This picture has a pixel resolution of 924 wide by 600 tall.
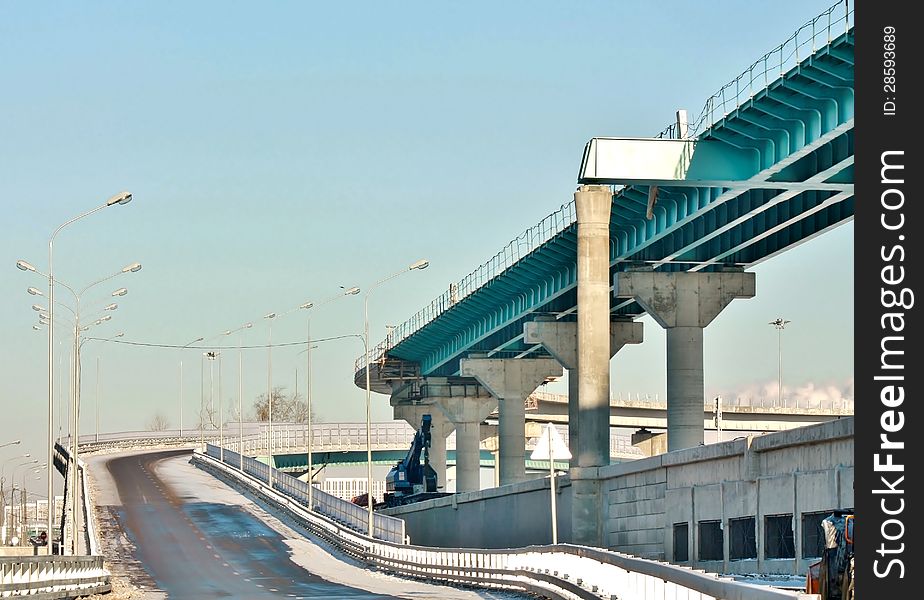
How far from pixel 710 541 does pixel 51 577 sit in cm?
1882

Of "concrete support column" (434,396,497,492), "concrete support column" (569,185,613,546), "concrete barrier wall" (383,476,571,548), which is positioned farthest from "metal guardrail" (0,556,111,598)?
"concrete support column" (434,396,497,492)

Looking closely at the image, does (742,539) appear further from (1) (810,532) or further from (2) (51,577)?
(2) (51,577)

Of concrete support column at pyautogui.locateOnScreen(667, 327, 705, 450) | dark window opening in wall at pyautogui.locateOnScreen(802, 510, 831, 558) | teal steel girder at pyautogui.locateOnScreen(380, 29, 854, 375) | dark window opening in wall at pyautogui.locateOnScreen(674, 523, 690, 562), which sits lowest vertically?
dark window opening in wall at pyautogui.locateOnScreen(674, 523, 690, 562)

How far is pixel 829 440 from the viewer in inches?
1484

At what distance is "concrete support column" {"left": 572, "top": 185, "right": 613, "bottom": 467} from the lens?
59.8 m

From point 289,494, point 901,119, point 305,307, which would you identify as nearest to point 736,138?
point 901,119

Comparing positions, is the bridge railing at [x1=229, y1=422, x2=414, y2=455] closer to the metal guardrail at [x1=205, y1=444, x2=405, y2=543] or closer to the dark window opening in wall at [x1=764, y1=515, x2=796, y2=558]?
the metal guardrail at [x1=205, y1=444, x2=405, y2=543]

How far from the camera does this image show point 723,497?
45.2m

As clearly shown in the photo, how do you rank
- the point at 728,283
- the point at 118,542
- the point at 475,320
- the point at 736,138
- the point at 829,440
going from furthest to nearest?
the point at 475,320, the point at 118,542, the point at 728,283, the point at 736,138, the point at 829,440

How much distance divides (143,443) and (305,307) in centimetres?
10321

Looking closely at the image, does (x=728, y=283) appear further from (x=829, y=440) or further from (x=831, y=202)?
(x=829, y=440)

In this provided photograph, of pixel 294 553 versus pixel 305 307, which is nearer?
pixel 294 553

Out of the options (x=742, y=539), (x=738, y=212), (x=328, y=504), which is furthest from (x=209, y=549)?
(x=742, y=539)

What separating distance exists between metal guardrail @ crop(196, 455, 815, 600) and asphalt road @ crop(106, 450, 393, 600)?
3.18 metres
